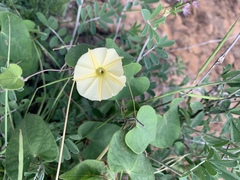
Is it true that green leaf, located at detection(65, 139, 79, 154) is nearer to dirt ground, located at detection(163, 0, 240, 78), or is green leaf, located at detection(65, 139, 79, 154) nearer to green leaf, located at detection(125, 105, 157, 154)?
green leaf, located at detection(125, 105, 157, 154)

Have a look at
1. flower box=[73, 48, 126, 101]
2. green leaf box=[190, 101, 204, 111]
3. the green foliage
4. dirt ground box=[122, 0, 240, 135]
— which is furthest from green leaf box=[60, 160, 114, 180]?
dirt ground box=[122, 0, 240, 135]

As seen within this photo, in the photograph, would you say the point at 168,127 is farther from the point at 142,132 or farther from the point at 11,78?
the point at 11,78

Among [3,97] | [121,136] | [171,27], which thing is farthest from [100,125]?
[171,27]

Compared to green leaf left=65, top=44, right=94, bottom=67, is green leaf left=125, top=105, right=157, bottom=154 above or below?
below

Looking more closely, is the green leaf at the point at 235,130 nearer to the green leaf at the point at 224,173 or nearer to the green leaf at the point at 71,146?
the green leaf at the point at 224,173

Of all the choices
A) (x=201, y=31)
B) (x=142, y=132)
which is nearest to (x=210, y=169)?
(x=142, y=132)
